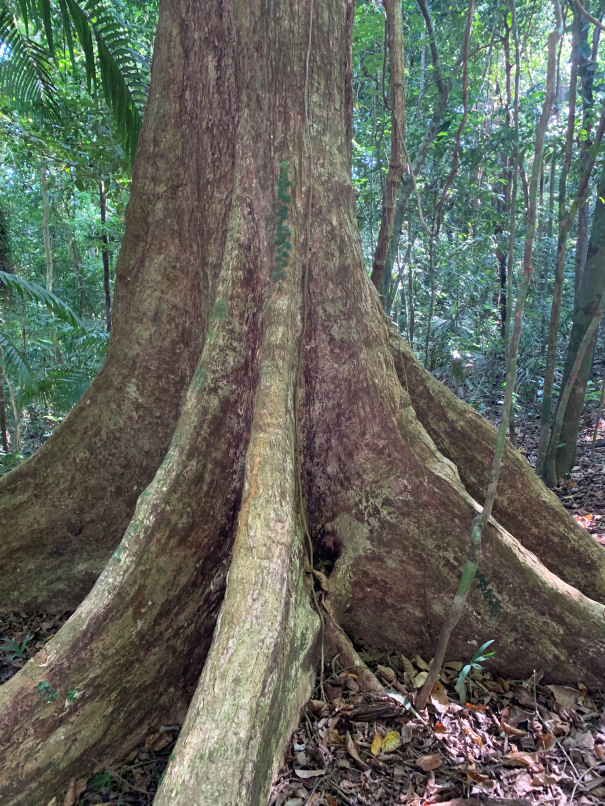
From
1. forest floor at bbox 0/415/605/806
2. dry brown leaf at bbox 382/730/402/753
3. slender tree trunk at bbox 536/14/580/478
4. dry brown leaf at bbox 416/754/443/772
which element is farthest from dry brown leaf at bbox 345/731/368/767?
slender tree trunk at bbox 536/14/580/478

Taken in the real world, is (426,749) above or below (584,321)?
below

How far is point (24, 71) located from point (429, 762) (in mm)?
6057

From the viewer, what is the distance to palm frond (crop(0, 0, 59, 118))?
480 centimetres

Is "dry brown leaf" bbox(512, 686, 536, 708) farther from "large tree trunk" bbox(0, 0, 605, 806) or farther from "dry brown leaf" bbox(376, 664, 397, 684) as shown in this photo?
"dry brown leaf" bbox(376, 664, 397, 684)

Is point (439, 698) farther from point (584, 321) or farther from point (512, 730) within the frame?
point (584, 321)

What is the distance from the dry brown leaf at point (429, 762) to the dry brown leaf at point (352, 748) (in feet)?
0.69

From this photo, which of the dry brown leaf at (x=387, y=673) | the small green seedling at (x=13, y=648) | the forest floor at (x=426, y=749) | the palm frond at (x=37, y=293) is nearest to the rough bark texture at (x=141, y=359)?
the small green seedling at (x=13, y=648)

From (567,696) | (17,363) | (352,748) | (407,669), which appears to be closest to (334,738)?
(352,748)

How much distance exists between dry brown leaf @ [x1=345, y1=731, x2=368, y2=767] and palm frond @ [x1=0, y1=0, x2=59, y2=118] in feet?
18.1

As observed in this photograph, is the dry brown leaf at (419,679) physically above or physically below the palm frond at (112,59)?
below

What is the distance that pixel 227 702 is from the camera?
6.01ft

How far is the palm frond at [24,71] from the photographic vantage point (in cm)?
480

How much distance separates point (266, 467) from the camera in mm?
2420

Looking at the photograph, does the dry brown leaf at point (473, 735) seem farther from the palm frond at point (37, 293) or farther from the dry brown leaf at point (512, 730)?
the palm frond at point (37, 293)
